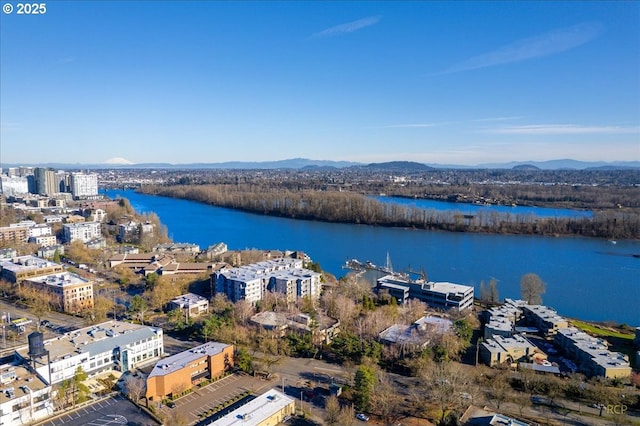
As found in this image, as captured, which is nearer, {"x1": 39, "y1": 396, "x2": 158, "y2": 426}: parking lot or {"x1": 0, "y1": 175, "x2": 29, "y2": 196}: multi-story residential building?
{"x1": 39, "y1": 396, "x2": 158, "y2": 426}: parking lot

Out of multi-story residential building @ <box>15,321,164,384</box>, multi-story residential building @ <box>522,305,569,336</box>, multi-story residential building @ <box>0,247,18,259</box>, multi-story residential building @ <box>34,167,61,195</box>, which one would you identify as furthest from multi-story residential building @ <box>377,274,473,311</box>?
multi-story residential building @ <box>34,167,61,195</box>

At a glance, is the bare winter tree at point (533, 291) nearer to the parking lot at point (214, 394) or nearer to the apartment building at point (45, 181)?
the parking lot at point (214, 394)

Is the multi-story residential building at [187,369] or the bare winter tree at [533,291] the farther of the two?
the bare winter tree at [533,291]

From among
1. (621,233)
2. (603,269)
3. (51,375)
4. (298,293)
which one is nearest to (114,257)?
(298,293)

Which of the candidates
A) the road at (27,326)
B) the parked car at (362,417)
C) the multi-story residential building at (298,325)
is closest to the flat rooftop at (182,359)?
the multi-story residential building at (298,325)

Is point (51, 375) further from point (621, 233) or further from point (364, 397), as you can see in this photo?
point (621, 233)

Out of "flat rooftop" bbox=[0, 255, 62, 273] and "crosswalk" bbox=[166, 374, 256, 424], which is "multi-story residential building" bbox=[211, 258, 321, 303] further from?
"flat rooftop" bbox=[0, 255, 62, 273]
